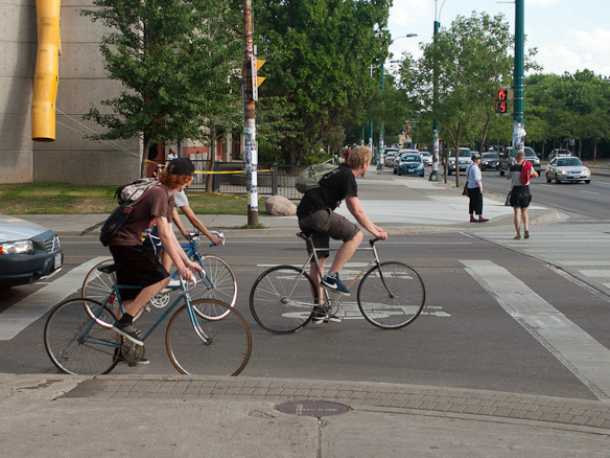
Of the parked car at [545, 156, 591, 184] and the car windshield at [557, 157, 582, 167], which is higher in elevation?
the car windshield at [557, 157, 582, 167]

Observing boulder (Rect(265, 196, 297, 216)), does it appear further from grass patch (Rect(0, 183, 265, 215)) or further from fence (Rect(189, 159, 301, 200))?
fence (Rect(189, 159, 301, 200))

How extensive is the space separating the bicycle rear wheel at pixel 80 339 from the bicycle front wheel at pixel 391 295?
9.64 ft

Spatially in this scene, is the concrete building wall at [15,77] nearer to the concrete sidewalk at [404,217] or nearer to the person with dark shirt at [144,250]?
the concrete sidewalk at [404,217]

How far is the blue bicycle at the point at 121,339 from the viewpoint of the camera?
7.29 m

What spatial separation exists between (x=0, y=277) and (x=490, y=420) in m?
6.25

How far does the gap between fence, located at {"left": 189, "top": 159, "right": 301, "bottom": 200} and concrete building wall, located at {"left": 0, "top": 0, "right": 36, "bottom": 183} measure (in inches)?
242

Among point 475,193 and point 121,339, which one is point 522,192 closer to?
point 475,193

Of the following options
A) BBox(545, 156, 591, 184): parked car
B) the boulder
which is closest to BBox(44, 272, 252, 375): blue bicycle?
the boulder

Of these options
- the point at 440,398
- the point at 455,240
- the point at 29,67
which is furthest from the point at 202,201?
the point at 440,398

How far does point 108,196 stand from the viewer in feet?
94.0

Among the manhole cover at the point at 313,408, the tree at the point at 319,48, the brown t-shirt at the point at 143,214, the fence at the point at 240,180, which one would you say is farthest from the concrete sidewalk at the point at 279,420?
the tree at the point at 319,48

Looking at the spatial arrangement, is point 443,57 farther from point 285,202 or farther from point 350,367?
point 350,367

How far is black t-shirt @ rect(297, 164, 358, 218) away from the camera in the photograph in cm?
931

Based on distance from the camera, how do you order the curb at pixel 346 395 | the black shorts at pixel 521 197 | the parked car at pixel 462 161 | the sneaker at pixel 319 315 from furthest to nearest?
1. the parked car at pixel 462 161
2. the black shorts at pixel 521 197
3. the sneaker at pixel 319 315
4. the curb at pixel 346 395
